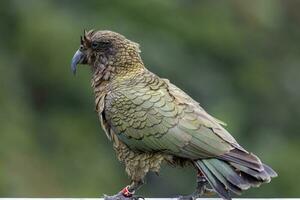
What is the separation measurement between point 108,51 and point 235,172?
3.17 feet

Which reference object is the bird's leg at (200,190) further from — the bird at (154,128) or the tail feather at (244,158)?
the tail feather at (244,158)

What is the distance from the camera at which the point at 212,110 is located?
45.5ft

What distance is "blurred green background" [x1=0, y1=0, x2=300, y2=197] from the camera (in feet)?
43.9

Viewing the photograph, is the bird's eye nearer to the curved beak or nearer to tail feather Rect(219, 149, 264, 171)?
the curved beak

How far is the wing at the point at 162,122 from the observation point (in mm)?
6082

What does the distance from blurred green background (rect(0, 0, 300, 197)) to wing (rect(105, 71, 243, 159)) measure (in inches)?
250

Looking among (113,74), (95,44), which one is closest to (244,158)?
(113,74)

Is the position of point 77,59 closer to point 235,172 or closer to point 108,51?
point 108,51

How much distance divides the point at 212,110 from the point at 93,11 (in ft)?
5.75

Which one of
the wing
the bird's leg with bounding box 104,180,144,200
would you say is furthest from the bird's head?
the bird's leg with bounding box 104,180,144,200

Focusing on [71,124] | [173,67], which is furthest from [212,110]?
[71,124]

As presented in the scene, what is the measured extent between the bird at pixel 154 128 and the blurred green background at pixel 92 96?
6218 millimetres

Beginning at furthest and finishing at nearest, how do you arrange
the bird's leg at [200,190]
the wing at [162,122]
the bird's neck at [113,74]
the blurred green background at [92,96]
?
the blurred green background at [92,96] < the bird's neck at [113,74] < the bird's leg at [200,190] < the wing at [162,122]

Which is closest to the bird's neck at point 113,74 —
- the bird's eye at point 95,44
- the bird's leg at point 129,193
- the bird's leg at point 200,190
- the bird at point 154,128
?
the bird at point 154,128
